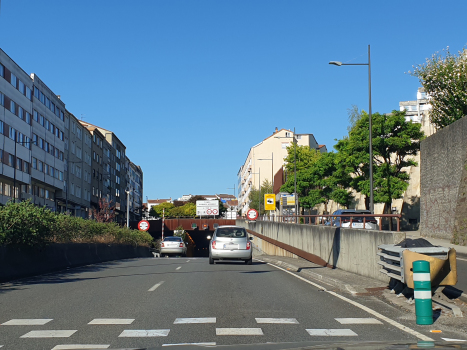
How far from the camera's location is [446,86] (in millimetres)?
34219

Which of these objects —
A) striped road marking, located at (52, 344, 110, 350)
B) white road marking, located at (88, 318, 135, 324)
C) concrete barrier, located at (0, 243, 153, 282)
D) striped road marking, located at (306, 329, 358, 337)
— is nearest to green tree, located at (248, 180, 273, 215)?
concrete barrier, located at (0, 243, 153, 282)

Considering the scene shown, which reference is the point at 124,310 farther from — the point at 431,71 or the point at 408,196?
the point at 408,196

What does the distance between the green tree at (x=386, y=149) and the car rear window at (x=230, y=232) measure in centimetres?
2435

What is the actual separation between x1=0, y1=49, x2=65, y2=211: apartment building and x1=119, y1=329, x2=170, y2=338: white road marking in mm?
44946

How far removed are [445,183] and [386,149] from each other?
17.5 metres

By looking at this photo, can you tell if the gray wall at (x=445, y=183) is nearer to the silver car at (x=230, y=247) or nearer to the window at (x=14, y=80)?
the silver car at (x=230, y=247)

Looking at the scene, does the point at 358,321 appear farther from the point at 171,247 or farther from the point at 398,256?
the point at 171,247

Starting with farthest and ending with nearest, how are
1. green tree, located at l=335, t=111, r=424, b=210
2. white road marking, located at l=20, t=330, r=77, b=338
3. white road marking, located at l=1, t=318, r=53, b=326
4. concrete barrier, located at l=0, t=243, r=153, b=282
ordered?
1. green tree, located at l=335, t=111, r=424, b=210
2. concrete barrier, located at l=0, t=243, r=153, b=282
3. white road marking, located at l=1, t=318, r=53, b=326
4. white road marking, located at l=20, t=330, r=77, b=338

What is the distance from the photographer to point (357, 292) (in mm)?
12523

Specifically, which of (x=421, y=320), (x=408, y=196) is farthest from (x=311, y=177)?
(x=421, y=320)

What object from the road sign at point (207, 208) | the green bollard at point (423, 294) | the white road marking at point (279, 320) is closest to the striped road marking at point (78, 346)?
the white road marking at point (279, 320)

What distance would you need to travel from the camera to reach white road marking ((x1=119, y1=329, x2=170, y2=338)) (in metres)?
7.36

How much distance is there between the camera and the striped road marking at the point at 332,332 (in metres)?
7.37

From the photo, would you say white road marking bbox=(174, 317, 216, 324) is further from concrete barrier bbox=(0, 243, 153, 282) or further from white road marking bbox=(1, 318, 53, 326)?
concrete barrier bbox=(0, 243, 153, 282)
